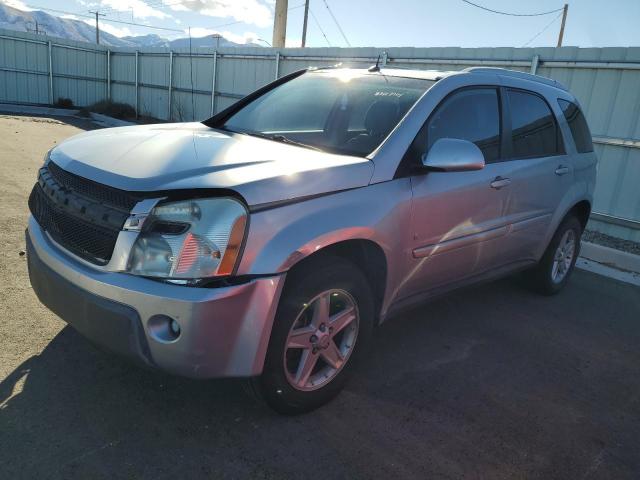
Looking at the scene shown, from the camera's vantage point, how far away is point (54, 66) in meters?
21.8

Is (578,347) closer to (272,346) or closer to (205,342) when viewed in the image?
(272,346)

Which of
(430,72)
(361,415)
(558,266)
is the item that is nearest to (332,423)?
(361,415)

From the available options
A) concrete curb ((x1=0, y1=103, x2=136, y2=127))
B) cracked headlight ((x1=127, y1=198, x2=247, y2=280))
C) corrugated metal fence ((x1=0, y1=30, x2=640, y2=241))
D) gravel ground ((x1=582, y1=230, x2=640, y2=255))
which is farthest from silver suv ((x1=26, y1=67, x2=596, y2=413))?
concrete curb ((x1=0, y1=103, x2=136, y2=127))

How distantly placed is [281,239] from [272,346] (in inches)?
19.6

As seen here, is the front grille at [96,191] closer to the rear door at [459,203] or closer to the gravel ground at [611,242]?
the rear door at [459,203]

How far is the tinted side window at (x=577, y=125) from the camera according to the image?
4609 mm

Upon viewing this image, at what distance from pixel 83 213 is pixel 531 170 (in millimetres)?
3106

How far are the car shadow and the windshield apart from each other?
→ 140 cm

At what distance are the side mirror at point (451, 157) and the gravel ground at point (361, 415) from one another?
127 centimetres

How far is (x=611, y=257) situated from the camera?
630cm

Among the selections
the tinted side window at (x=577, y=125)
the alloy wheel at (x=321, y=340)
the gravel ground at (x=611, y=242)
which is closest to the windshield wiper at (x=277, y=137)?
the alloy wheel at (x=321, y=340)

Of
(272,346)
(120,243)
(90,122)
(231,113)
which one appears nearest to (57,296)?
(120,243)

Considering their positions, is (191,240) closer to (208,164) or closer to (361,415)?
(208,164)

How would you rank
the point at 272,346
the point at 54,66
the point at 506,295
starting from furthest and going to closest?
the point at 54,66 < the point at 506,295 < the point at 272,346
